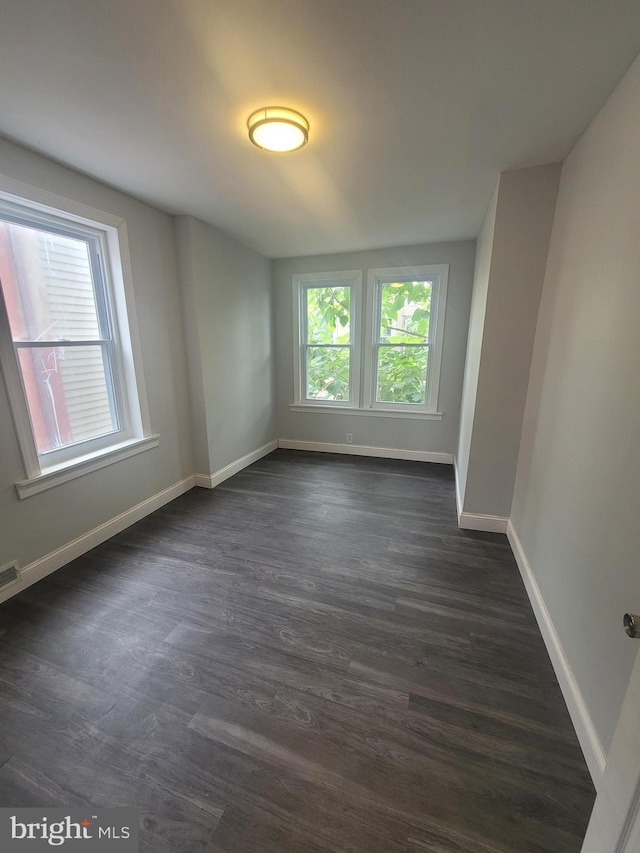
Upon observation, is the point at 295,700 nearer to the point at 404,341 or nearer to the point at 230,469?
the point at 230,469

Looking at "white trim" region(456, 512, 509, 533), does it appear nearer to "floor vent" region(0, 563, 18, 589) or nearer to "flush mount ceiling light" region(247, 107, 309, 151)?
"flush mount ceiling light" region(247, 107, 309, 151)

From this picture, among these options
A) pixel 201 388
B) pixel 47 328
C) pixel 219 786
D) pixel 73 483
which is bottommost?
pixel 219 786

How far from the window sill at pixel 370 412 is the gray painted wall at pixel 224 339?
21.5 inches

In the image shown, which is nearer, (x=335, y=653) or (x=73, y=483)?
(x=335, y=653)

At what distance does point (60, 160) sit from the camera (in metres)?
2.01

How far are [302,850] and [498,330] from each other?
262 centimetres

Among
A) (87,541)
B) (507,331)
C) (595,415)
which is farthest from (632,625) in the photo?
(87,541)

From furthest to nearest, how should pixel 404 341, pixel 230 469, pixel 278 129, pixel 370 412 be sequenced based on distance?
pixel 370 412
pixel 404 341
pixel 230 469
pixel 278 129

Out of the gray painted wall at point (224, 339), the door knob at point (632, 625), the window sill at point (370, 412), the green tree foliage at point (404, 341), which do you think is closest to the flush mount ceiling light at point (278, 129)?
the gray painted wall at point (224, 339)

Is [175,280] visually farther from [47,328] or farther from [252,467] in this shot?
[252,467]

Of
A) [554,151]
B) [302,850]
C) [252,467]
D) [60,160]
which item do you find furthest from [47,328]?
[554,151]

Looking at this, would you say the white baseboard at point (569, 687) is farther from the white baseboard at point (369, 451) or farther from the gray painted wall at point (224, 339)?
the gray painted wall at point (224, 339)

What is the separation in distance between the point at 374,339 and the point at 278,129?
105 inches

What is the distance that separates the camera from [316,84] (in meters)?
1.40
